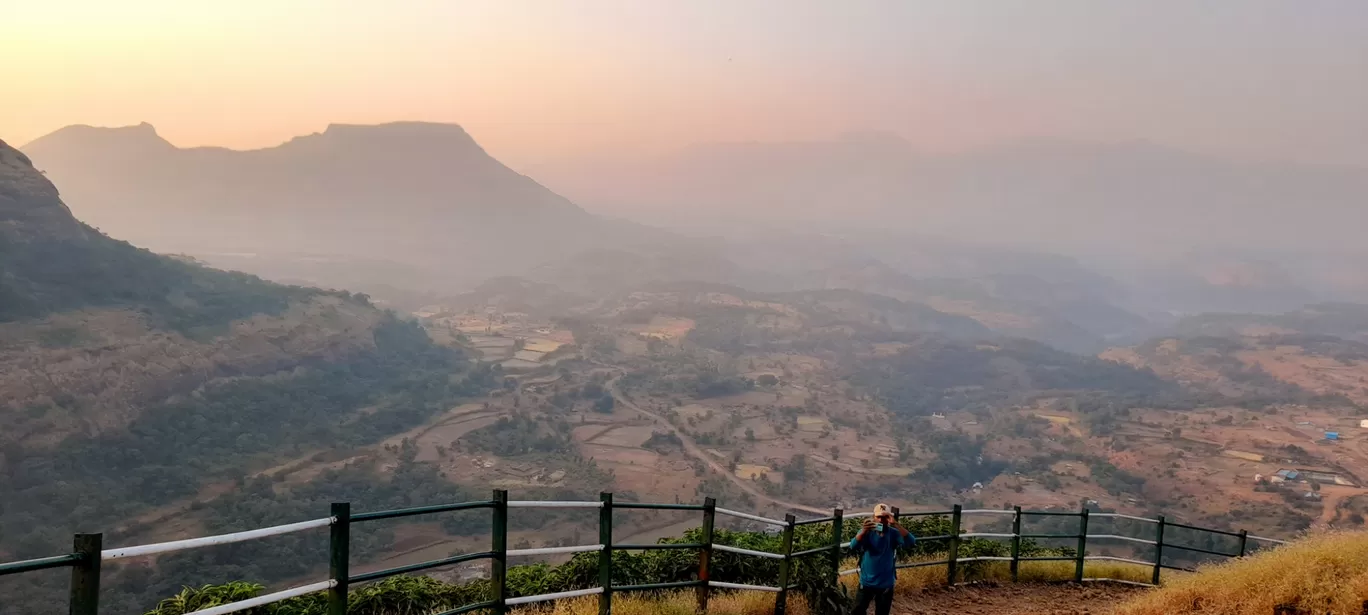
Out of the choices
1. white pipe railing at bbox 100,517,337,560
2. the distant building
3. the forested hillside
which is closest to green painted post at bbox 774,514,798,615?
white pipe railing at bbox 100,517,337,560

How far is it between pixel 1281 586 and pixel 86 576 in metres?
9.27

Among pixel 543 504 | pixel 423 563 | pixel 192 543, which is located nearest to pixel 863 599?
pixel 543 504

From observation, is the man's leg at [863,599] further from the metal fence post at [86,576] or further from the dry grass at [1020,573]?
the metal fence post at [86,576]

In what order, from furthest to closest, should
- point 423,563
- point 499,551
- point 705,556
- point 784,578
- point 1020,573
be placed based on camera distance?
point 1020,573 → point 784,578 → point 705,556 → point 499,551 → point 423,563

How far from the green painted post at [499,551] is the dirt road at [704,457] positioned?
5079cm

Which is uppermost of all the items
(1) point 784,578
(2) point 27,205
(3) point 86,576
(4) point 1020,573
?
(2) point 27,205

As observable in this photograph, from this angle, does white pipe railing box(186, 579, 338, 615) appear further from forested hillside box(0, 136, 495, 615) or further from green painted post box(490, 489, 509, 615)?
forested hillside box(0, 136, 495, 615)

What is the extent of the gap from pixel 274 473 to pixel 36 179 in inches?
1480

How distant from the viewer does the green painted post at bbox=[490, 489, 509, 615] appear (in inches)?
200

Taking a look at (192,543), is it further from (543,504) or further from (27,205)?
(27,205)

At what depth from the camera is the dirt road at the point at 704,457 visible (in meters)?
60.7

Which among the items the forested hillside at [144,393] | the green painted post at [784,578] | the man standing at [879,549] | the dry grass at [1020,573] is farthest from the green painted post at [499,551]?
the forested hillside at [144,393]

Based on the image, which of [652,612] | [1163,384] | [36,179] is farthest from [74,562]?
[1163,384]

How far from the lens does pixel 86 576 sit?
10.1 ft
